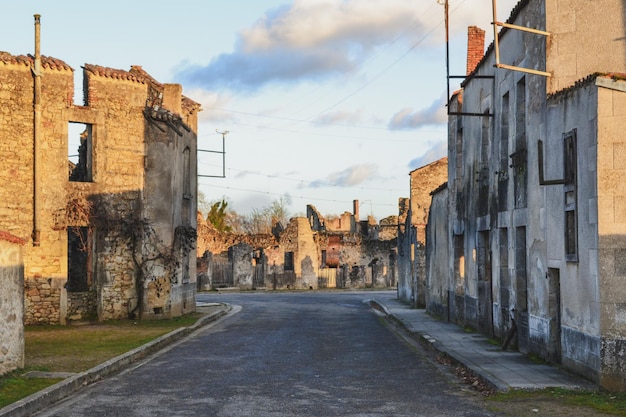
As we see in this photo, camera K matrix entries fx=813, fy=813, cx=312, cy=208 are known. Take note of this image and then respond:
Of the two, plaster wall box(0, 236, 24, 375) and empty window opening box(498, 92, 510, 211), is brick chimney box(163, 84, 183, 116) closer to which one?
empty window opening box(498, 92, 510, 211)

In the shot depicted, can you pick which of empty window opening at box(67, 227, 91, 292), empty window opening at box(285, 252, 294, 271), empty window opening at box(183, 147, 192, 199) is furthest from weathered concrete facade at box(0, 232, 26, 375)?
empty window opening at box(285, 252, 294, 271)

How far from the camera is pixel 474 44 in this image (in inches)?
976

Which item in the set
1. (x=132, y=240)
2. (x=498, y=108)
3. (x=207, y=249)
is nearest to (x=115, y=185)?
(x=132, y=240)

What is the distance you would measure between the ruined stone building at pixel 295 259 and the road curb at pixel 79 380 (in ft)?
105

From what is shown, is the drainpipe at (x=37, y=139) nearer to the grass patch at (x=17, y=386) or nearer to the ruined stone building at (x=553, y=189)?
the grass patch at (x=17, y=386)

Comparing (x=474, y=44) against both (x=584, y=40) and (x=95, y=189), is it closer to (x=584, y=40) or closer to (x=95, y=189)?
(x=584, y=40)

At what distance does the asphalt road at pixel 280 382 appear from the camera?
10094 mm

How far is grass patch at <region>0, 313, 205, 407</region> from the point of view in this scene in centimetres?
1146

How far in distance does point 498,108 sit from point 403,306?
14826 mm

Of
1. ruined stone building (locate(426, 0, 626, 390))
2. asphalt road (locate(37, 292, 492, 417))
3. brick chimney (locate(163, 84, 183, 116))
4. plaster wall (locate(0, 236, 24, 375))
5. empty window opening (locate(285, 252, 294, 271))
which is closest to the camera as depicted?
asphalt road (locate(37, 292, 492, 417))

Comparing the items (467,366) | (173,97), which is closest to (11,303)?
(467,366)

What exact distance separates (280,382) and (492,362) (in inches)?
158

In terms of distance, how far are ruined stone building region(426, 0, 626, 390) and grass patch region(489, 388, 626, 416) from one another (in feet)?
1.43

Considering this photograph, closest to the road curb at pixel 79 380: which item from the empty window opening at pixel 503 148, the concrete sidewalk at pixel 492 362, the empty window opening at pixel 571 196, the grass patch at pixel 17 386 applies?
the grass patch at pixel 17 386
